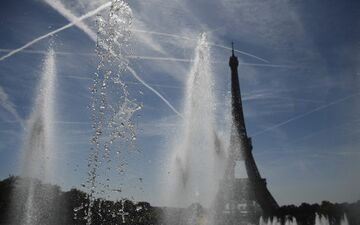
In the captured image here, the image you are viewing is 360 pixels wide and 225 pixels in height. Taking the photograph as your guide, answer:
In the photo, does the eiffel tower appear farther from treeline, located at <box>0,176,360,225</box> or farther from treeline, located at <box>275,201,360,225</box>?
treeline, located at <box>275,201,360,225</box>

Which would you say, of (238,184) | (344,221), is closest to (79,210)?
(238,184)

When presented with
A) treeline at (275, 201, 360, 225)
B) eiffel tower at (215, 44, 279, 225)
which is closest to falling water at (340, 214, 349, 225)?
treeline at (275, 201, 360, 225)

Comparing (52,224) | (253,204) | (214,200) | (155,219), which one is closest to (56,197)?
(52,224)

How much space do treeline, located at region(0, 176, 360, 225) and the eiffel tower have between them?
6.08 metres

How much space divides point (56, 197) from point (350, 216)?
172 ft

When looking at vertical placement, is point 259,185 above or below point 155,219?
above

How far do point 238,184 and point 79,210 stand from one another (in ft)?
87.6

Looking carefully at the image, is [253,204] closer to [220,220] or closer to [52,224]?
[220,220]

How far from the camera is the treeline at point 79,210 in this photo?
4078cm

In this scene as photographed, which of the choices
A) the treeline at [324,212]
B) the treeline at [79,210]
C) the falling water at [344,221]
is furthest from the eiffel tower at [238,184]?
the falling water at [344,221]

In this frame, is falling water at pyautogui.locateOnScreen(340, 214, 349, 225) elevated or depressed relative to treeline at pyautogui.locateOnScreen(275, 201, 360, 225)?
depressed

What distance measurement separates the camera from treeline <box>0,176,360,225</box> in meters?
40.8

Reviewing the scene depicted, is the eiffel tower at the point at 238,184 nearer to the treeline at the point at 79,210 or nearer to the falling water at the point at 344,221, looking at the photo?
the treeline at the point at 79,210

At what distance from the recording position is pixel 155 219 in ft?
228
